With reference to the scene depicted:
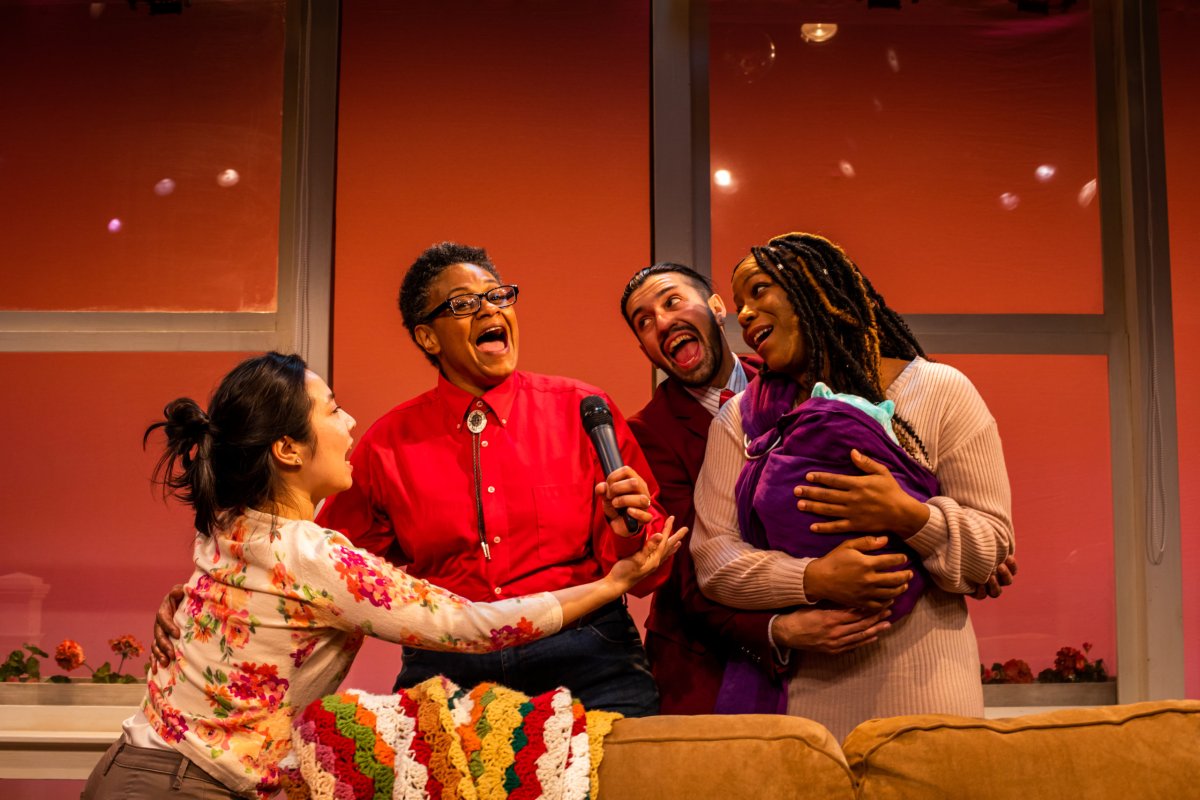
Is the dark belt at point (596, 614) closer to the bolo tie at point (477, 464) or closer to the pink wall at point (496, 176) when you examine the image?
the bolo tie at point (477, 464)

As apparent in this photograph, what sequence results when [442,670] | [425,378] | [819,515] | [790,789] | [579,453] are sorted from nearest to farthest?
[790,789]
[819,515]
[442,670]
[579,453]
[425,378]

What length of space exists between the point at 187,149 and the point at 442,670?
2.18m

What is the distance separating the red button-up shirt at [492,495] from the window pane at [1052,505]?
5.52ft

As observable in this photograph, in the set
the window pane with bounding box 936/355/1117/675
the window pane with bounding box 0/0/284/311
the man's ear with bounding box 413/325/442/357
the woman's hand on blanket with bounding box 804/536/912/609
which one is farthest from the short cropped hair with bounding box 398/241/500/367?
the window pane with bounding box 936/355/1117/675

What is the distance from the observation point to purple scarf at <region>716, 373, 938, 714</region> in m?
1.79

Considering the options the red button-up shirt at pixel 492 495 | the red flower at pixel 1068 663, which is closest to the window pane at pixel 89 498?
the red button-up shirt at pixel 492 495

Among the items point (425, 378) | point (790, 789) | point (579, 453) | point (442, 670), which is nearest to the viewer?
point (790, 789)

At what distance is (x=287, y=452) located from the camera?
1.89m

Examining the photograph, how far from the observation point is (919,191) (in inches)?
136

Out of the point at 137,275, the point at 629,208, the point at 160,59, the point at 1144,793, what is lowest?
the point at 1144,793

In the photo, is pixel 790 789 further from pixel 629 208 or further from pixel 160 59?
pixel 160 59

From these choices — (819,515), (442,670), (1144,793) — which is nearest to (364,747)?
(442,670)

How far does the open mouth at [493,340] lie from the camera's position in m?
2.24

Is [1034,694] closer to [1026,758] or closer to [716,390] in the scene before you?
[716,390]
